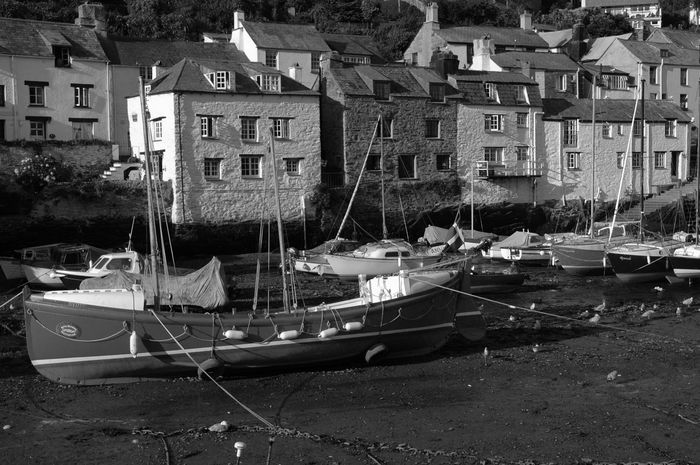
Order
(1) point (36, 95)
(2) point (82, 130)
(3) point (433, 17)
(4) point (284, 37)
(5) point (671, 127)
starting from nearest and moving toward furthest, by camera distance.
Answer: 1. (1) point (36, 95)
2. (2) point (82, 130)
3. (4) point (284, 37)
4. (5) point (671, 127)
5. (3) point (433, 17)

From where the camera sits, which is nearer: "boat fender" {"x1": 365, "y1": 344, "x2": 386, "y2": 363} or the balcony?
"boat fender" {"x1": 365, "y1": 344, "x2": 386, "y2": 363}

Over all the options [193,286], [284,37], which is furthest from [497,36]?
[193,286]

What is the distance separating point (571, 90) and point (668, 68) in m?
11.6

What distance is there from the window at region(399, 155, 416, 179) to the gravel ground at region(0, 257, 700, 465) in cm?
2517

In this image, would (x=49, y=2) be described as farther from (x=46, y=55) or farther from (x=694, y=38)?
(x=694, y=38)

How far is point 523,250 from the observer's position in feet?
136

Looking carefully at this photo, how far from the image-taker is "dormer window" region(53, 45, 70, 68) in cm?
4728

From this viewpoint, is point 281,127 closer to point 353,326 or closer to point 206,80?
point 206,80

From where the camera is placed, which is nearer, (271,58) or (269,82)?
(269,82)

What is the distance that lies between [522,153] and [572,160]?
12.2 ft

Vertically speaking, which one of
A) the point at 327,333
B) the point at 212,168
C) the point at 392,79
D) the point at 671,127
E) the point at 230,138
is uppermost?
the point at 392,79

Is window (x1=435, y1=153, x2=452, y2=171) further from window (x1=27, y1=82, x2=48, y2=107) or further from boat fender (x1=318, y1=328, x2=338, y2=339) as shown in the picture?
boat fender (x1=318, y1=328, x2=338, y2=339)

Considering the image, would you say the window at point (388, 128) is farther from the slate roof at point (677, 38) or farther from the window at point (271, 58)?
the slate roof at point (677, 38)

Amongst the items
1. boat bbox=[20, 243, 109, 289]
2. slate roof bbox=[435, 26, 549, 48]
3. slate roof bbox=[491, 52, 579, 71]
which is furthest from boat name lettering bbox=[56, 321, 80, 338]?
slate roof bbox=[435, 26, 549, 48]
